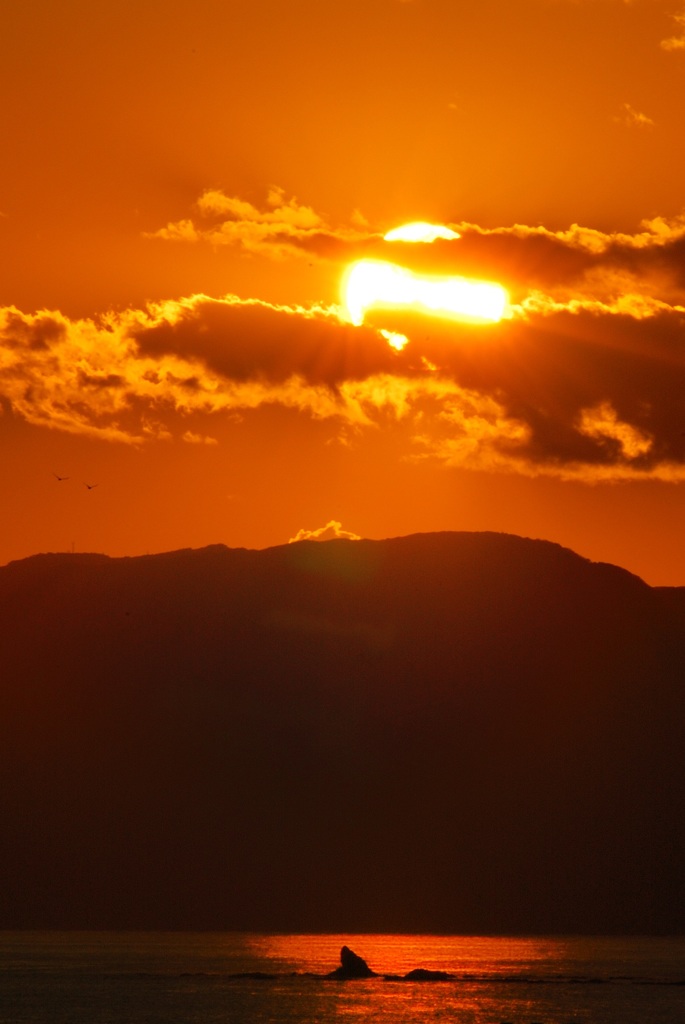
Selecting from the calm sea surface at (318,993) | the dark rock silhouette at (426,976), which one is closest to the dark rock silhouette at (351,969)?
the calm sea surface at (318,993)

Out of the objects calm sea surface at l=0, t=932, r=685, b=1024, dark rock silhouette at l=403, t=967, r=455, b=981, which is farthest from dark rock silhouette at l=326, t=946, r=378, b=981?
dark rock silhouette at l=403, t=967, r=455, b=981

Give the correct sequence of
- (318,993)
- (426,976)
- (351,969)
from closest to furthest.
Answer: (318,993)
(426,976)
(351,969)

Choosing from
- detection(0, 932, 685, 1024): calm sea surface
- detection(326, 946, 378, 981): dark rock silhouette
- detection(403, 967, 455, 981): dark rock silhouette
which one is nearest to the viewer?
detection(0, 932, 685, 1024): calm sea surface

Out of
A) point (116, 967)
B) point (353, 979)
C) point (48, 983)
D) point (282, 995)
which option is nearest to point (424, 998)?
point (282, 995)

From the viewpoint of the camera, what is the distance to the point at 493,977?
551 ft

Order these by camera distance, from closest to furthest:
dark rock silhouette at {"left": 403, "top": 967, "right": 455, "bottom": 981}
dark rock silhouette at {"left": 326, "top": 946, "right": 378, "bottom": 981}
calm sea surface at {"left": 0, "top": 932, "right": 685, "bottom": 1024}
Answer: calm sea surface at {"left": 0, "top": 932, "right": 685, "bottom": 1024}
dark rock silhouette at {"left": 403, "top": 967, "right": 455, "bottom": 981}
dark rock silhouette at {"left": 326, "top": 946, "right": 378, "bottom": 981}

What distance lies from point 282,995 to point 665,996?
30478 mm

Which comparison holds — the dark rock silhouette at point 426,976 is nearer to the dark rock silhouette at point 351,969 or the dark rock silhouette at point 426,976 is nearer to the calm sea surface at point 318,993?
the calm sea surface at point 318,993

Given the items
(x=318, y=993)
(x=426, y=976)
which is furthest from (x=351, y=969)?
(x=318, y=993)

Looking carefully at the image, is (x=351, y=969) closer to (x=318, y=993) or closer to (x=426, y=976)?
(x=426, y=976)

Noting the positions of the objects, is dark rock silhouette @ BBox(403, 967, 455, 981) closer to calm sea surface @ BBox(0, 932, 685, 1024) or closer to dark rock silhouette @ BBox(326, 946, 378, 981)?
calm sea surface @ BBox(0, 932, 685, 1024)

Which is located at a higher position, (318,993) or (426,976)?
(318,993)

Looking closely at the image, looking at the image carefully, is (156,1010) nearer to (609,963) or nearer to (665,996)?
(665,996)

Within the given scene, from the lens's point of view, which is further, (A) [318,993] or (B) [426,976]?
(B) [426,976]
